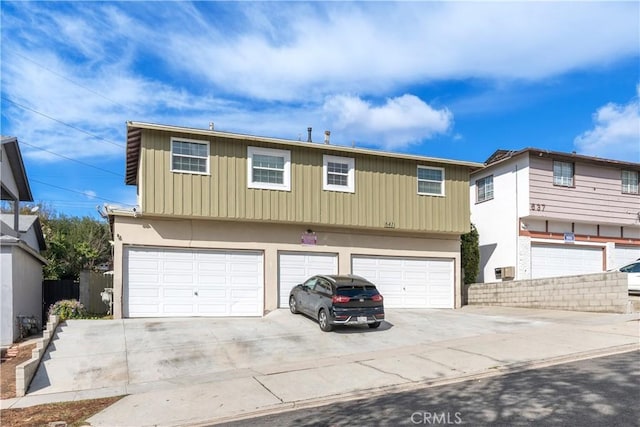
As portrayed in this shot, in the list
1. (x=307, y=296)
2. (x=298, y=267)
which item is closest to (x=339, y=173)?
(x=298, y=267)

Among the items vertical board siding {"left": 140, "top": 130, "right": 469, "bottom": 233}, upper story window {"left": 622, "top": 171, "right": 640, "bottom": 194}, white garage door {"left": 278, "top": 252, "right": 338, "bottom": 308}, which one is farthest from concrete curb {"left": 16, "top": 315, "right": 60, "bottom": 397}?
upper story window {"left": 622, "top": 171, "right": 640, "bottom": 194}

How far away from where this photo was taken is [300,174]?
17.1 m

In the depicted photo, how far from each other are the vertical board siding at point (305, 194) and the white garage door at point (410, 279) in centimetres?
136

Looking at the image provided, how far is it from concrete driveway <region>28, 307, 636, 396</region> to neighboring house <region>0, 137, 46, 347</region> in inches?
56.6

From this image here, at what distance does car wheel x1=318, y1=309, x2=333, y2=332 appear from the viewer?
13209 millimetres

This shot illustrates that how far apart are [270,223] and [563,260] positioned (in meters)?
12.9

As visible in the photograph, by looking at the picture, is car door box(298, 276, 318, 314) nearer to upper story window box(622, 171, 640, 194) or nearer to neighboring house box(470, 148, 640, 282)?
neighboring house box(470, 148, 640, 282)

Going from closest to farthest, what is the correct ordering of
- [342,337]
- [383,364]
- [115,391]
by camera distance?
[115,391], [383,364], [342,337]

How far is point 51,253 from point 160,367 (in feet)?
71.1

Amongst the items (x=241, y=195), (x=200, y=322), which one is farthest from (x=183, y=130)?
(x=200, y=322)

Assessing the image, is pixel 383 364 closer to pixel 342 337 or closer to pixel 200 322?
pixel 342 337

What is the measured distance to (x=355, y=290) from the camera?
13367 millimetres

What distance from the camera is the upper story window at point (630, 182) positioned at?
22.7 metres

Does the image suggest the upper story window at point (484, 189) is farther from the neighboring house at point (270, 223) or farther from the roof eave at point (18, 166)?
the roof eave at point (18, 166)
